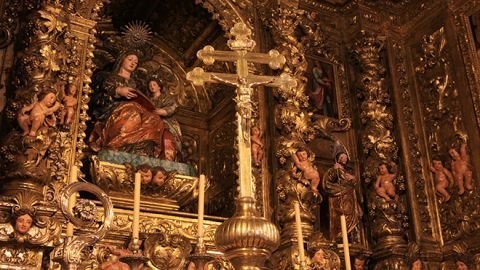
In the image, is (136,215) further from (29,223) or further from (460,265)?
(460,265)

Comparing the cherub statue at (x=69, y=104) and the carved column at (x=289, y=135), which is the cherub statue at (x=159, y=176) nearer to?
the cherub statue at (x=69, y=104)

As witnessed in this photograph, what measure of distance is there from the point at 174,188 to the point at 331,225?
1877 mm

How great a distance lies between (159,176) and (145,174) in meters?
0.18

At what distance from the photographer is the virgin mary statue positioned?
6.48 metres

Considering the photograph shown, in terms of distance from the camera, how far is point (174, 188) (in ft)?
21.2

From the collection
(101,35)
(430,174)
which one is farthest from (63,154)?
(430,174)

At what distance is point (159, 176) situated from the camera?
6262 mm

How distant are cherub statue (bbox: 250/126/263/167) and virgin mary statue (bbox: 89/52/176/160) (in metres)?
0.94

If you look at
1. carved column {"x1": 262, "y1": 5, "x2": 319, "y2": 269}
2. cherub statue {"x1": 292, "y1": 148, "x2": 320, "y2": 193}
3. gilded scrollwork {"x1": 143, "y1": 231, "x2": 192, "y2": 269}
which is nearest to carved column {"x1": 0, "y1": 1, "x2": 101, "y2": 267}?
gilded scrollwork {"x1": 143, "y1": 231, "x2": 192, "y2": 269}

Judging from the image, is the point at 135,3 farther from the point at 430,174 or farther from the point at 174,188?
the point at 430,174

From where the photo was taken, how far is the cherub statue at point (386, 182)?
23.0ft

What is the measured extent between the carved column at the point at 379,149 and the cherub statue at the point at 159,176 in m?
2.53

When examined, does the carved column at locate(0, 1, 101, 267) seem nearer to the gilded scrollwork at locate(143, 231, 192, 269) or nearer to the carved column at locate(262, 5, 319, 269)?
the gilded scrollwork at locate(143, 231, 192, 269)

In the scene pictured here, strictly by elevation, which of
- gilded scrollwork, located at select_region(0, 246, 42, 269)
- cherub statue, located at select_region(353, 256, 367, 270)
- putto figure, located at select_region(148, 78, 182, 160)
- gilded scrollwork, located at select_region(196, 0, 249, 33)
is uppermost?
gilded scrollwork, located at select_region(196, 0, 249, 33)
